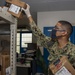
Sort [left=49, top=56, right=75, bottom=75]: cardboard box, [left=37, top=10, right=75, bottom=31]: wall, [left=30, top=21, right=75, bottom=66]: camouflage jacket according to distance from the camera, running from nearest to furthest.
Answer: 1. [left=49, top=56, right=75, bottom=75]: cardboard box
2. [left=30, top=21, right=75, bottom=66]: camouflage jacket
3. [left=37, top=10, right=75, bottom=31]: wall

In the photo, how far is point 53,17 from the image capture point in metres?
4.12

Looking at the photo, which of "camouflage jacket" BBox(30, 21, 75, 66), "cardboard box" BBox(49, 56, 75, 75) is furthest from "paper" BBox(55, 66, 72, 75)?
"camouflage jacket" BBox(30, 21, 75, 66)

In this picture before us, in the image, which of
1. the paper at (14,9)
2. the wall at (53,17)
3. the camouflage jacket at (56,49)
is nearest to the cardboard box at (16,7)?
the paper at (14,9)

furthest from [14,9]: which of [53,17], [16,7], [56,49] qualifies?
[53,17]

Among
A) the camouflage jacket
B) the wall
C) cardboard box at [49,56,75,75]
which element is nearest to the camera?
cardboard box at [49,56,75,75]

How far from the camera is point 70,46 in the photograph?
148cm

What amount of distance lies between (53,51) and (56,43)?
0.12 metres

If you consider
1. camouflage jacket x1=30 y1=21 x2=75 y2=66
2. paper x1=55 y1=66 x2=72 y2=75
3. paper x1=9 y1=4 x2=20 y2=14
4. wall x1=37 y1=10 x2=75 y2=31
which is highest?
wall x1=37 y1=10 x2=75 y2=31

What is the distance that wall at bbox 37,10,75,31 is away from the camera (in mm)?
3998

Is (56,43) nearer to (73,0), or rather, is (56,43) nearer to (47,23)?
(73,0)

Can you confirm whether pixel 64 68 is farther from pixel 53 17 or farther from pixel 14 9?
pixel 53 17

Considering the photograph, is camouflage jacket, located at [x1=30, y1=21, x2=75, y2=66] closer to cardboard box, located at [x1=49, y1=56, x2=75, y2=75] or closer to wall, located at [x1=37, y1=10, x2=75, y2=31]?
cardboard box, located at [x1=49, y1=56, x2=75, y2=75]

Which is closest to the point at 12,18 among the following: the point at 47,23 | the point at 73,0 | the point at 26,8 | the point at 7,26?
the point at 26,8

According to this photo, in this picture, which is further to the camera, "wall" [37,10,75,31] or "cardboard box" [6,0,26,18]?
"wall" [37,10,75,31]
